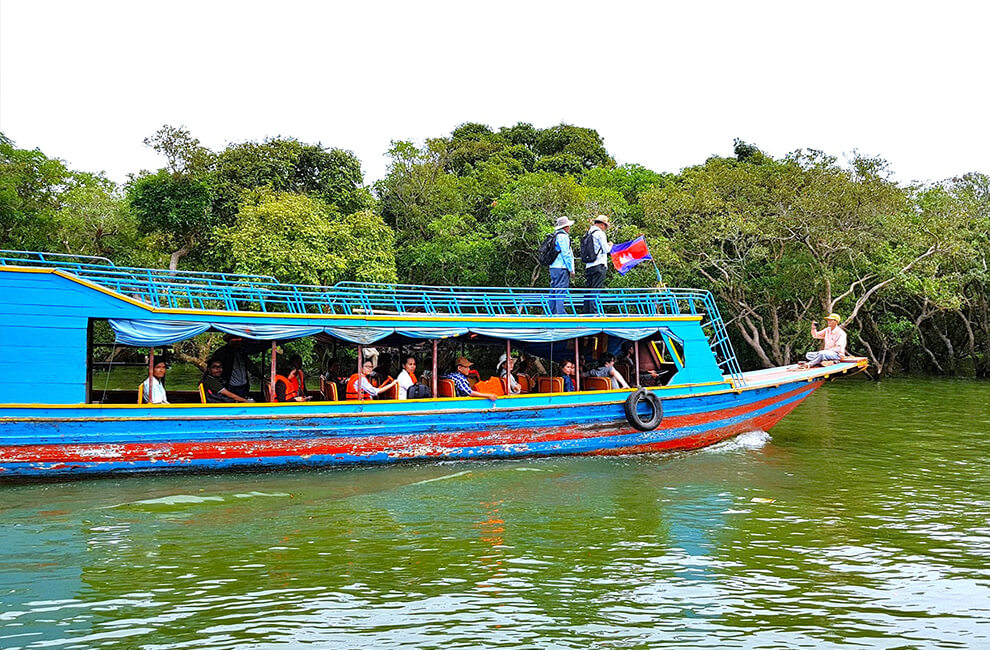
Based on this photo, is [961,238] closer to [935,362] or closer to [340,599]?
[935,362]

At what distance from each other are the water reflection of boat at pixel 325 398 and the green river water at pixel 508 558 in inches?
14.9

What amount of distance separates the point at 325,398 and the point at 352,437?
1.11 m

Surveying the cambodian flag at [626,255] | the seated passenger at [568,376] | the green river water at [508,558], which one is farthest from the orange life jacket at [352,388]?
the cambodian flag at [626,255]

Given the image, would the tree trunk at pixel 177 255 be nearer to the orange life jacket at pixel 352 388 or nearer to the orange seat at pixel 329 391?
the orange seat at pixel 329 391

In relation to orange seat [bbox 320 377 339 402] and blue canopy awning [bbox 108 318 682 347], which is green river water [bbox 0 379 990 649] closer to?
orange seat [bbox 320 377 339 402]

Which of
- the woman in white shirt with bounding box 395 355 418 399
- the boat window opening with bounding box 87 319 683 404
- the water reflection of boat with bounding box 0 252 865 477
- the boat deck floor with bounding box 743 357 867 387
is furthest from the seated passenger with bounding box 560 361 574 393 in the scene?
the boat deck floor with bounding box 743 357 867 387

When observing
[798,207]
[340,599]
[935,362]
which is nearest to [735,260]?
[798,207]

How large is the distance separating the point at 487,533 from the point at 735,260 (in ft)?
69.6

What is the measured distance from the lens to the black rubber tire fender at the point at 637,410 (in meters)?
13.5

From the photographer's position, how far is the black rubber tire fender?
13.5m

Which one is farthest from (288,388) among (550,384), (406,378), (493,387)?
(550,384)

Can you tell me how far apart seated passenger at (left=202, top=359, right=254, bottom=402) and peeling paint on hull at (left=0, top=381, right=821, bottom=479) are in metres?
0.94

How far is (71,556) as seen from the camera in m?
8.03

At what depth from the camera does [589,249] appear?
14930 mm
